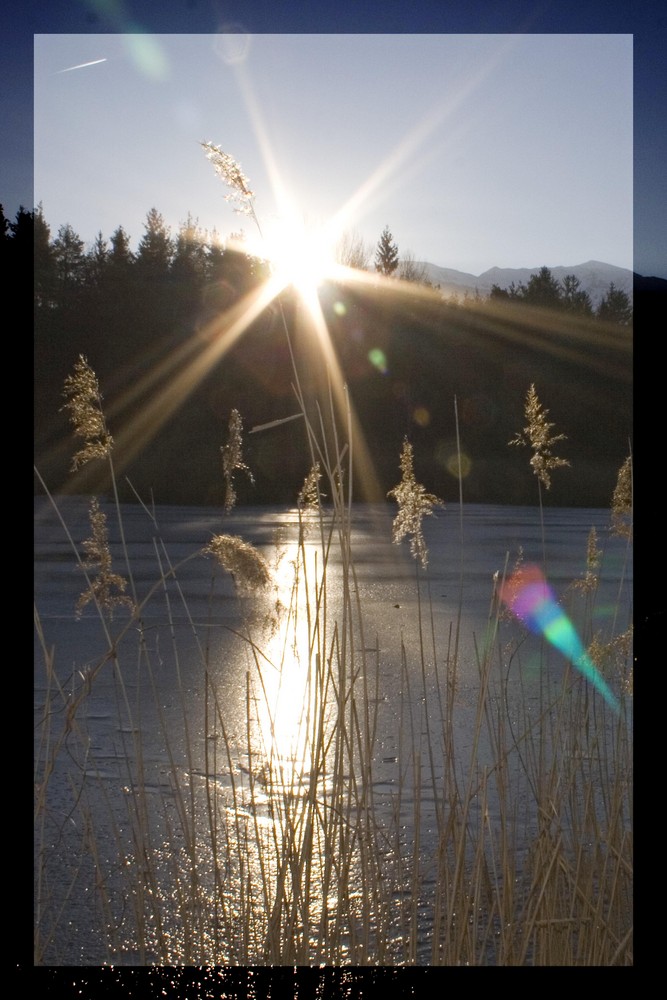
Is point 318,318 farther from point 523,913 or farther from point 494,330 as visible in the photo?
point 494,330

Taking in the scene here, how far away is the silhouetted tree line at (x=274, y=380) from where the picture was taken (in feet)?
15.6

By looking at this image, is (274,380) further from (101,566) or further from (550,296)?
(550,296)

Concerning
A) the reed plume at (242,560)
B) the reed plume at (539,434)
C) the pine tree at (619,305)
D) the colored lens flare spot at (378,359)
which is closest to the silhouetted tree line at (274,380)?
the colored lens flare spot at (378,359)

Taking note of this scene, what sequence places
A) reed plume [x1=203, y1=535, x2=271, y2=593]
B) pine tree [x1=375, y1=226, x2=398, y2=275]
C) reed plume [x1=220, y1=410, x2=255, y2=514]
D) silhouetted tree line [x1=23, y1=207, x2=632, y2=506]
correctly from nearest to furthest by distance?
reed plume [x1=203, y1=535, x2=271, y2=593] < reed plume [x1=220, y1=410, x2=255, y2=514] < pine tree [x1=375, y1=226, x2=398, y2=275] < silhouetted tree line [x1=23, y1=207, x2=632, y2=506]

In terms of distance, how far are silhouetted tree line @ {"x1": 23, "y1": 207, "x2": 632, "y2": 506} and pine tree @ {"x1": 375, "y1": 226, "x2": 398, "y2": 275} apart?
0.03m

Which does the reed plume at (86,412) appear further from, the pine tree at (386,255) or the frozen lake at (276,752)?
the pine tree at (386,255)

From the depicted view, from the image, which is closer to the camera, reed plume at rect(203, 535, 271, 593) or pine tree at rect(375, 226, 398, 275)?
reed plume at rect(203, 535, 271, 593)

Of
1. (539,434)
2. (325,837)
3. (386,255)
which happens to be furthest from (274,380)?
(325,837)

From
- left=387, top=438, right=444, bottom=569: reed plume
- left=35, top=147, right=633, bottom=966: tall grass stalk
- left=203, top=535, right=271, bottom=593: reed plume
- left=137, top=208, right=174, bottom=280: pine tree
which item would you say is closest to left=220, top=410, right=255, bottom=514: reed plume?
left=35, top=147, right=633, bottom=966: tall grass stalk

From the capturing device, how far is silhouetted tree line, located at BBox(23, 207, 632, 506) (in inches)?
187

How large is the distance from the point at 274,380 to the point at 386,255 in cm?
102

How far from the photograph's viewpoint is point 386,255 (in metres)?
2.45

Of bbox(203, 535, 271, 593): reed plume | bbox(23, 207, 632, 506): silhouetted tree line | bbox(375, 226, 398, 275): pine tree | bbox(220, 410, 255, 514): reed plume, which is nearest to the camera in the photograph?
bbox(203, 535, 271, 593): reed plume

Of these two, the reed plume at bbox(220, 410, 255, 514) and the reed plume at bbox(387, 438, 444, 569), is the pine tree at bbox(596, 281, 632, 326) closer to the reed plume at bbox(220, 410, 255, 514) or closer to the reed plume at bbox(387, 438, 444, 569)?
the reed plume at bbox(387, 438, 444, 569)
